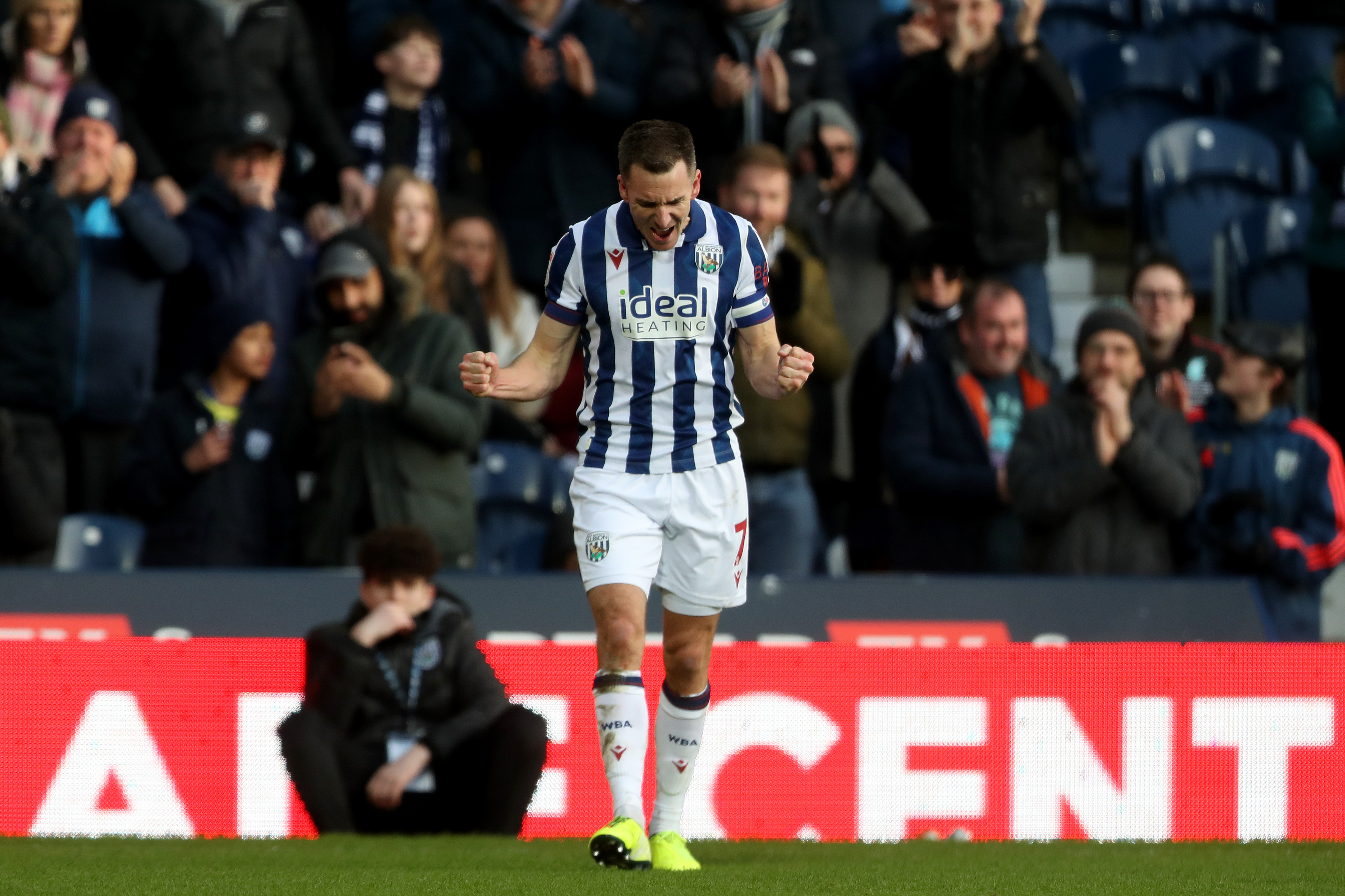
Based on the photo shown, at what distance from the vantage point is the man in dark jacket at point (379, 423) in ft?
27.3

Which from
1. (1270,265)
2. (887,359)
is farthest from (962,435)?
(1270,265)

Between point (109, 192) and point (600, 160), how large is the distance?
8.76 feet

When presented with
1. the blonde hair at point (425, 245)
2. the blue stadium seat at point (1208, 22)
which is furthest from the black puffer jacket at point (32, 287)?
the blue stadium seat at point (1208, 22)

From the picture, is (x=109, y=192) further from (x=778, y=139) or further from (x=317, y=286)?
(x=778, y=139)

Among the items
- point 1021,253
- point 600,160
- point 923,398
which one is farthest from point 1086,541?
point 600,160

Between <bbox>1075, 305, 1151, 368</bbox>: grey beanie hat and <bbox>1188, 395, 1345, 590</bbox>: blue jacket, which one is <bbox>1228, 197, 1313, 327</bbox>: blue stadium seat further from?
<bbox>1075, 305, 1151, 368</bbox>: grey beanie hat

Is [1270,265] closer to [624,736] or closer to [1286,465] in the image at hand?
[1286,465]

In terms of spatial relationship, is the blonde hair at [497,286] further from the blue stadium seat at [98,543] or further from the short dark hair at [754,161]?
the blue stadium seat at [98,543]

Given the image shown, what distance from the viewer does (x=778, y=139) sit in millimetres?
10328

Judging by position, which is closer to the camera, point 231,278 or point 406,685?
point 406,685

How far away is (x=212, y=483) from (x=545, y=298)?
180 cm

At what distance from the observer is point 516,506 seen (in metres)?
9.17

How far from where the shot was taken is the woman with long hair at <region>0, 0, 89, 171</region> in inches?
377

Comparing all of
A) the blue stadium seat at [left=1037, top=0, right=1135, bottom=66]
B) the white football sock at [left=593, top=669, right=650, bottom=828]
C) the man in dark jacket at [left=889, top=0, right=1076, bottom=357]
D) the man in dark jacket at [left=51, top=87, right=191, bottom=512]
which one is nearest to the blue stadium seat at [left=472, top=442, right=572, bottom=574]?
the man in dark jacket at [left=51, top=87, right=191, bottom=512]
